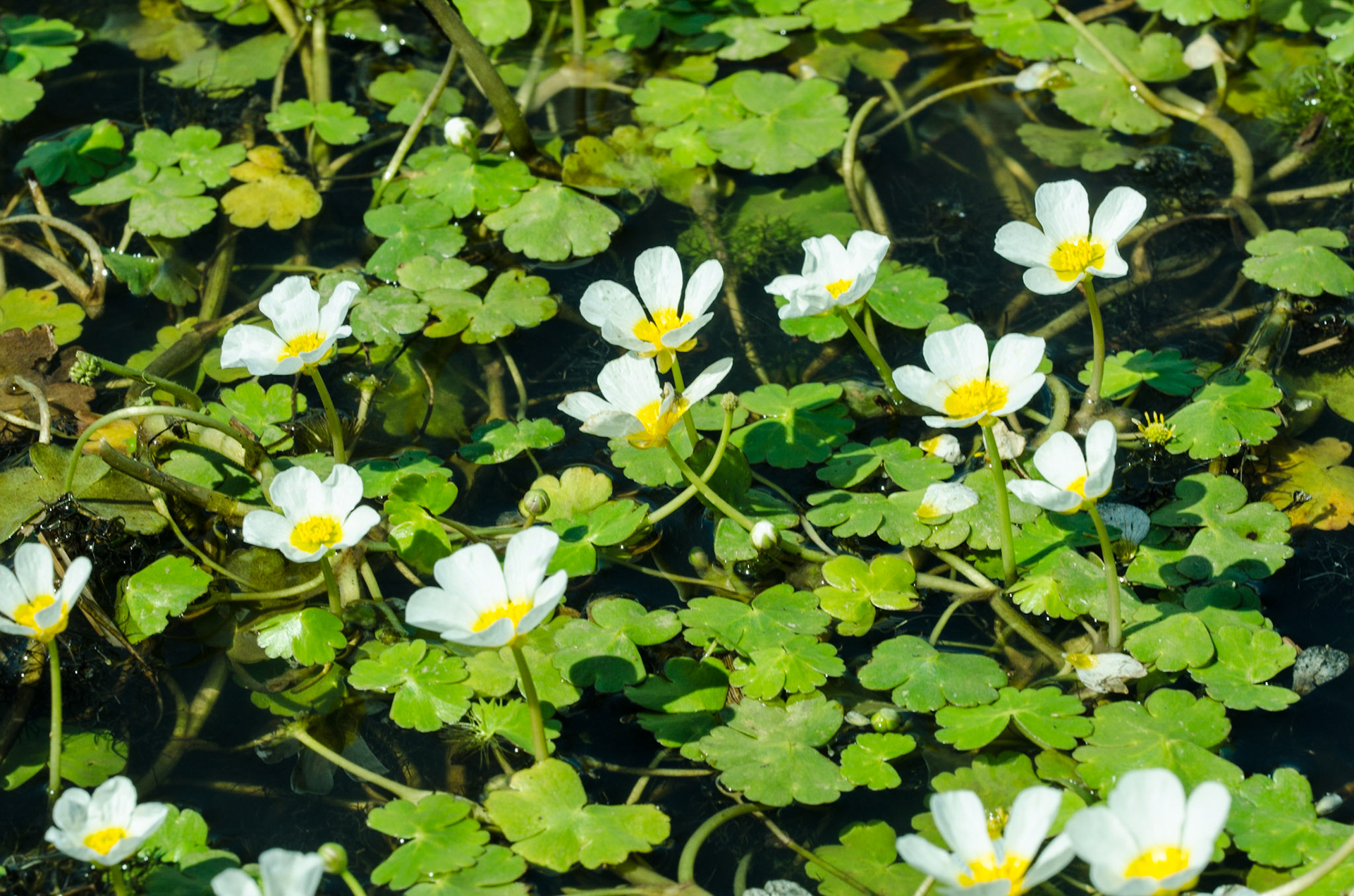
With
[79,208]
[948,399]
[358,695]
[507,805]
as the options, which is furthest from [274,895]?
[79,208]

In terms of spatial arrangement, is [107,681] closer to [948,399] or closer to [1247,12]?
[948,399]

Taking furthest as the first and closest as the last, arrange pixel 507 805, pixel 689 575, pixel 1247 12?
pixel 1247 12 → pixel 689 575 → pixel 507 805

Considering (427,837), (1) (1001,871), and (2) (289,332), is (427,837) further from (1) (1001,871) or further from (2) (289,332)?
(2) (289,332)

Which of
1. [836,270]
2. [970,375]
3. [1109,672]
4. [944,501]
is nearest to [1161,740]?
[1109,672]

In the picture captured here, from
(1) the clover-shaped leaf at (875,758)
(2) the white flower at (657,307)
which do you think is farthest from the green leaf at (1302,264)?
(1) the clover-shaped leaf at (875,758)

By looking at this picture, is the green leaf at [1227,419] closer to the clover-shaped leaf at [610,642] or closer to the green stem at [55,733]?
the clover-shaped leaf at [610,642]

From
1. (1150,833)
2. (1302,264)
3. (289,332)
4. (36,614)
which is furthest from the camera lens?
(1302,264)
